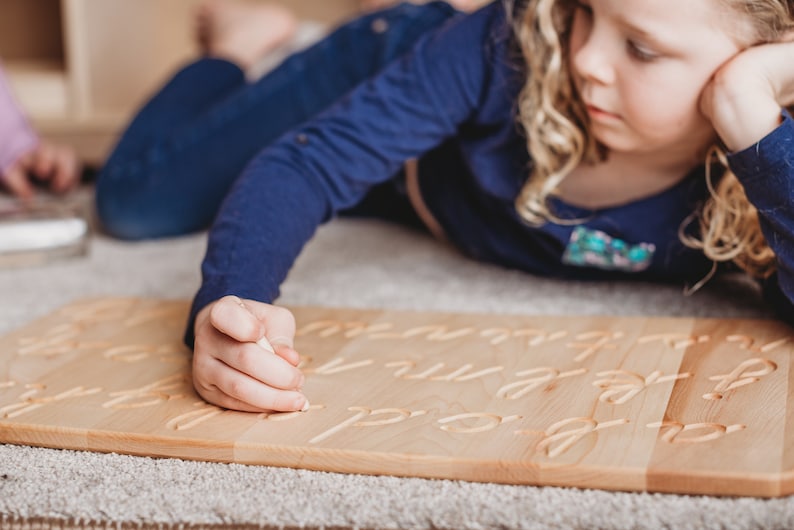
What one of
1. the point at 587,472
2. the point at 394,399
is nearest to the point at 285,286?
the point at 394,399

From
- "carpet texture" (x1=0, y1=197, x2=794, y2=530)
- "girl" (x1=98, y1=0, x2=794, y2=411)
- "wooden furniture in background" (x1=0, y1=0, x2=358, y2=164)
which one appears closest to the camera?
"carpet texture" (x1=0, y1=197, x2=794, y2=530)

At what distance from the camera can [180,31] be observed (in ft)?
7.59

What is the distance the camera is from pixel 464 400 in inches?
25.2

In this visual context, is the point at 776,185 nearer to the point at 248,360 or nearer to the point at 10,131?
the point at 248,360

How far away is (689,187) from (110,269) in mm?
686

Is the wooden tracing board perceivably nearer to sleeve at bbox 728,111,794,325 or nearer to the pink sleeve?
sleeve at bbox 728,111,794,325

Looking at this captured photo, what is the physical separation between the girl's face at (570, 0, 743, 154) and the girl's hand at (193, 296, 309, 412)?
338mm

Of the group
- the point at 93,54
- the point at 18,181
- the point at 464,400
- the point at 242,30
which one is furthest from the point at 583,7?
the point at 93,54

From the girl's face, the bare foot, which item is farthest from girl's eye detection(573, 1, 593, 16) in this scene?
the bare foot

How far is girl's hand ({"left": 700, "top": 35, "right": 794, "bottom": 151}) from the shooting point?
0.72 meters

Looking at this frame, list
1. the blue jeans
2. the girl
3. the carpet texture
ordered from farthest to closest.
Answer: the blue jeans, the girl, the carpet texture

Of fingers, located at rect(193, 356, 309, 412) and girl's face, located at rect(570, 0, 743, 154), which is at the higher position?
girl's face, located at rect(570, 0, 743, 154)

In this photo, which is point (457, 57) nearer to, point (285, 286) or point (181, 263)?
point (285, 286)

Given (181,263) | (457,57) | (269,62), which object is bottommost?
(181,263)
